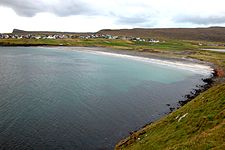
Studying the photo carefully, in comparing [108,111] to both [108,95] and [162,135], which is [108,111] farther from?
[162,135]

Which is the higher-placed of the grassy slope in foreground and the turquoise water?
the grassy slope in foreground

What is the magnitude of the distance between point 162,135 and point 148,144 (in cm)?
230

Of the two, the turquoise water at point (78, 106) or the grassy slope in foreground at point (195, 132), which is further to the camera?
the turquoise water at point (78, 106)

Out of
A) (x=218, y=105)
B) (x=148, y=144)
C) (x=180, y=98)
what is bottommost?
(x=180, y=98)

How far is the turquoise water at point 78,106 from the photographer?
46.5 meters

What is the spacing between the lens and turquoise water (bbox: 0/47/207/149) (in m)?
46.5

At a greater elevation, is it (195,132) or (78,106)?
(195,132)

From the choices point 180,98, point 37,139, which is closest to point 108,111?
point 37,139

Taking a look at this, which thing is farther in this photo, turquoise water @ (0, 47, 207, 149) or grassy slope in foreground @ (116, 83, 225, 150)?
turquoise water @ (0, 47, 207, 149)

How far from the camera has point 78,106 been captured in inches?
2603

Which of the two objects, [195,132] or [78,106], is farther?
[78,106]

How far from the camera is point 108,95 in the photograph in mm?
79812

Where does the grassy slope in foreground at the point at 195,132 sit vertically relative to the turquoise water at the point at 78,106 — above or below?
above

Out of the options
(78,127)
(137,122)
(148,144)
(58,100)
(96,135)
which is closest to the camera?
(148,144)
